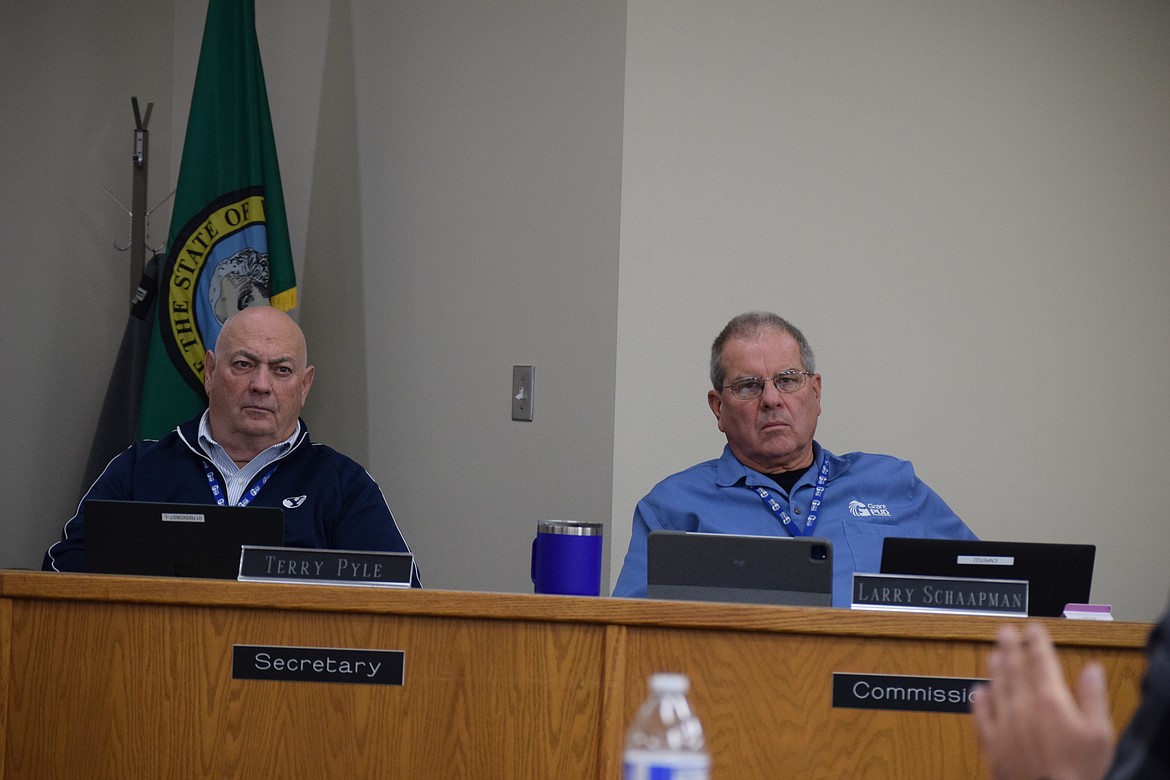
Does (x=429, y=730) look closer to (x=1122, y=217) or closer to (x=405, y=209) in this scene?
(x=405, y=209)

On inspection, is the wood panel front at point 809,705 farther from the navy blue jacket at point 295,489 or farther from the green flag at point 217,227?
the green flag at point 217,227

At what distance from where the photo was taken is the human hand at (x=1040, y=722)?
2.77 feet

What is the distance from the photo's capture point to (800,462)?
2.64 meters

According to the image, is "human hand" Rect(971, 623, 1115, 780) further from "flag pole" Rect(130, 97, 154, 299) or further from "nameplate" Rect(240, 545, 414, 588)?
"flag pole" Rect(130, 97, 154, 299)

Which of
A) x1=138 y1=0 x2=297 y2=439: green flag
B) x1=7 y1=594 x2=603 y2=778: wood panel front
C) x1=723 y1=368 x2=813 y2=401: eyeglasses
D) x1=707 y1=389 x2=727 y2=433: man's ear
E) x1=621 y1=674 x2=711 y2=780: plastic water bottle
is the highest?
x1=138 y1=0 x2=297 y2=439: green flag

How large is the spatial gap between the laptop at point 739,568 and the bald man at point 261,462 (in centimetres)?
102

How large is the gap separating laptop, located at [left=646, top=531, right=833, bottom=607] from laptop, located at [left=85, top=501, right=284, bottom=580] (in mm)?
579

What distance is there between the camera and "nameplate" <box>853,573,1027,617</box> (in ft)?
5.46

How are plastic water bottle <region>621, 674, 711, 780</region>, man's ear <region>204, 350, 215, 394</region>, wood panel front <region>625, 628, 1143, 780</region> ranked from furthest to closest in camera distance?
man's ear <region>204, 350, 215, 394</region>
wood panel front <region>625, 628, 1143, 780</region>
plastic water bottle <region>621, 674, 711, 780</region>

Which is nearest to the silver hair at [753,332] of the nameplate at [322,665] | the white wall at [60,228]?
the nameplate at [322,665]

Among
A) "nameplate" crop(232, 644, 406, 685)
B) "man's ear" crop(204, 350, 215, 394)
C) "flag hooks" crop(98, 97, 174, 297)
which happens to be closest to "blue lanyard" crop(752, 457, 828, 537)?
"nameplate" crop(232, 644, 406, 685)

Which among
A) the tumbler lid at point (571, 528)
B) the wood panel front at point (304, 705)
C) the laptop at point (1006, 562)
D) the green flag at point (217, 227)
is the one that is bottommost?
the wood panel front at point (304, 705)

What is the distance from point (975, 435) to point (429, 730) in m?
1.98

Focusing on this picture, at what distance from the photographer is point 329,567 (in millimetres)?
1683
